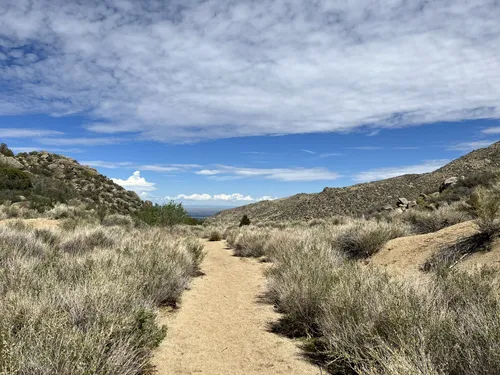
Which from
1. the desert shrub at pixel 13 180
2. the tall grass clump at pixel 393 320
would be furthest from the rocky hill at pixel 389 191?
the tall grass clump at pixel 393 320

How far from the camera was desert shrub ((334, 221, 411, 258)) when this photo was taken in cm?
1129

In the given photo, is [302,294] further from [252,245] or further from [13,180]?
[13,180]

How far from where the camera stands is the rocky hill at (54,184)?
28.5m

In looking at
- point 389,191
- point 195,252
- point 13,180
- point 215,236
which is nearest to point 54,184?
point 13,180

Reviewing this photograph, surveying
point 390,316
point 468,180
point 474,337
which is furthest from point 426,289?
point 468,180

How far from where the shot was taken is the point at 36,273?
576cm

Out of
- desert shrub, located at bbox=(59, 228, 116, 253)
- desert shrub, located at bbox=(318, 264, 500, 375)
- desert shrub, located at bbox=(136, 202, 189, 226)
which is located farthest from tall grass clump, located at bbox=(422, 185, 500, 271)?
desert shrub, located at bbox=(136, 202, 189, 226)

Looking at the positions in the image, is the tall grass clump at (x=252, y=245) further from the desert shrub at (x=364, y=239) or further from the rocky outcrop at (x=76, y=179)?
the rocky outcrop at (x=76, y=179)

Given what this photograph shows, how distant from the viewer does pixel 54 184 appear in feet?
112

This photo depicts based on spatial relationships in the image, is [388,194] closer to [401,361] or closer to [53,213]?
[53,213]

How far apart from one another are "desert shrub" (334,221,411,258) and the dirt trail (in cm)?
397

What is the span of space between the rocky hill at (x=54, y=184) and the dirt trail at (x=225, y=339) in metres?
22.7

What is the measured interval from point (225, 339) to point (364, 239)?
23.6 ft

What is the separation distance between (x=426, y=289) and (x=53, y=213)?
79.8 ft
